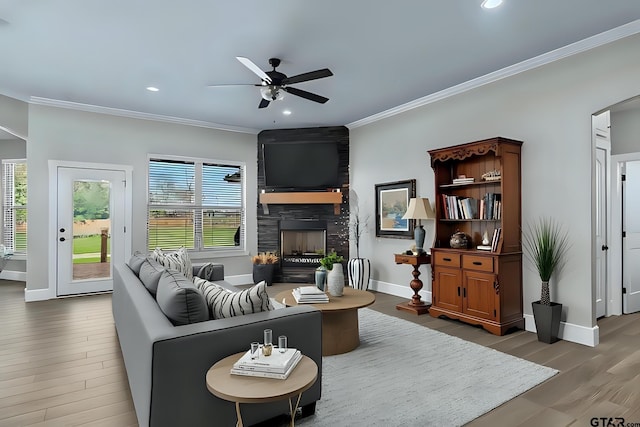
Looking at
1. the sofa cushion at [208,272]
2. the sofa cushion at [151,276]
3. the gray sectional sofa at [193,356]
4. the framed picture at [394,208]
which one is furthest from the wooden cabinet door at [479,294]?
the sofa cushion at [151,276]

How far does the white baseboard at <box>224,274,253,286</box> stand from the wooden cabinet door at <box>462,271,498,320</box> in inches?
159

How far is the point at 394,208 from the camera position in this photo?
19.4ft

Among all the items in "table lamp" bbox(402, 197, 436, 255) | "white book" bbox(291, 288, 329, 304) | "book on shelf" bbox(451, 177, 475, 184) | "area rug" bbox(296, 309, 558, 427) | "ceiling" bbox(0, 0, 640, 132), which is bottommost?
"area rug" bbox(296, 309, 558, 427)

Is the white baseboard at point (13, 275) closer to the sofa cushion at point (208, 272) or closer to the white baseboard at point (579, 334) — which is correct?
the sofa cushion at point (208, 272)

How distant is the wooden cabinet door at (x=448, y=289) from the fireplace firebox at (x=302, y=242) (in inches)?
101

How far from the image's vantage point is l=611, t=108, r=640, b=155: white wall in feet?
15.1

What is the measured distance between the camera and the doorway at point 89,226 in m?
5.55

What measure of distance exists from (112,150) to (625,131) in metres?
7.33

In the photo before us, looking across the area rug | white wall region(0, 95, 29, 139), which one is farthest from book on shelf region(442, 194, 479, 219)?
white wall region(0, 95, 29, 139)

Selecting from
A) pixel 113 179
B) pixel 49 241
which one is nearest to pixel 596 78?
pixel 113 179

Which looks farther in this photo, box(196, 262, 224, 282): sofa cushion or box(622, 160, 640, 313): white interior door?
box(622, 160, 640, 313): white interior door

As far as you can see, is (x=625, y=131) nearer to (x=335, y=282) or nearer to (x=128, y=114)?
(x=335, y=282)

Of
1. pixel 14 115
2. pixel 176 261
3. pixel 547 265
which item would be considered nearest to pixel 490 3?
pixel 547 265

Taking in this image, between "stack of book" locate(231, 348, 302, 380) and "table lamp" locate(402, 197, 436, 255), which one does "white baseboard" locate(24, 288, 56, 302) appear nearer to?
"stack of book" locate(231, 348, 302, 380)
